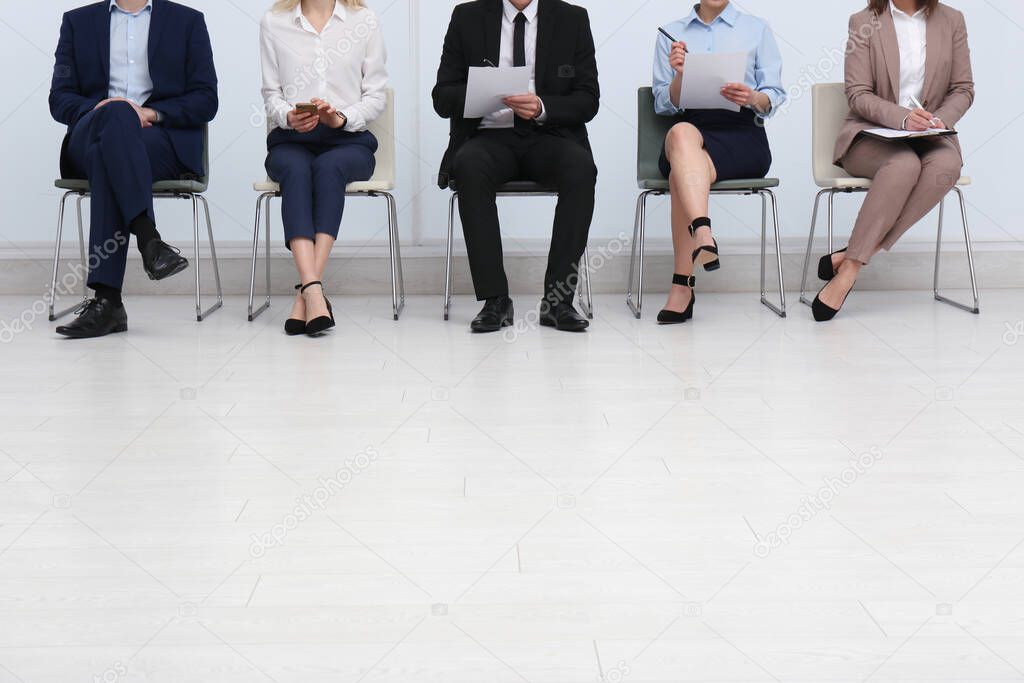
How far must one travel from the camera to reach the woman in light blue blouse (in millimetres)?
3432

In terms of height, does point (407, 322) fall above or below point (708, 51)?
below

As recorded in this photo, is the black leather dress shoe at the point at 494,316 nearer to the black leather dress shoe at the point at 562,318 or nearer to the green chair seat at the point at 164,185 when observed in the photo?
the black leather dress shoe at the point at 562,318

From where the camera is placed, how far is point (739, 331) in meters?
3.30

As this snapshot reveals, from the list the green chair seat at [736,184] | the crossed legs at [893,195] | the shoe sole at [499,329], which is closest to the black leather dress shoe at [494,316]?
the shoe sole at [499,329]

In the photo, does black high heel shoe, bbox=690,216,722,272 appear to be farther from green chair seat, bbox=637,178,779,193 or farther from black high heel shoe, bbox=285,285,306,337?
black high heel shoe, bbox=285,285,306,337

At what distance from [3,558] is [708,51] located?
9.49ft

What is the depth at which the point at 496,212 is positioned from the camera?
11.1ft

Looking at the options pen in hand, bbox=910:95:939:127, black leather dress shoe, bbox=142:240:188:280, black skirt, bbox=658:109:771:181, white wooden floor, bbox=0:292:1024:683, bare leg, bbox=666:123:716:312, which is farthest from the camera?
black skirt, bbox=658:109:771:181

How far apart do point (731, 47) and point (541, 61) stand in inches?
25.9

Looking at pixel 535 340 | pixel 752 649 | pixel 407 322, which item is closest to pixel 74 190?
pixel 407 322

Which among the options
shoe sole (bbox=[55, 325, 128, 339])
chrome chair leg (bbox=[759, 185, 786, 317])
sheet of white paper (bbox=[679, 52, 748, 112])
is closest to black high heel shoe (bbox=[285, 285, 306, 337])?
shoe sole (bbox=[55, 325, 128, 339])

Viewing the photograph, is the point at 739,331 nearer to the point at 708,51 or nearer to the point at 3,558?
the point at 708,51

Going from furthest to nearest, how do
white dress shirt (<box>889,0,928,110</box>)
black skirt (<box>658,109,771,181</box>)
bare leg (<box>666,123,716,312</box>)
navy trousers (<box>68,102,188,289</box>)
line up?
1. white dress shirt (<box>889,0,928,110</box>)
2. black skirt (<box>658,109,771,181</box>)
3. bare leg (<box>666,123,716,312</box>)
4. navy trousers (<box>68,102,188,289</box>)

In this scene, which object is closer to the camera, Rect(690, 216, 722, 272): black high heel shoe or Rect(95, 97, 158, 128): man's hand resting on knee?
Rect(690, 216, 722, 272): black high heel shoe
